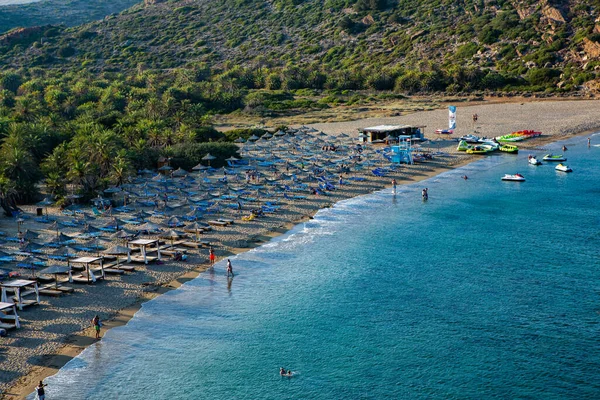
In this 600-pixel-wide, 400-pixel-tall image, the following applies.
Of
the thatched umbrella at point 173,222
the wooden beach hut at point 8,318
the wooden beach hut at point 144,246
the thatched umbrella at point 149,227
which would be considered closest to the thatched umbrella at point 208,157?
the thatched umbrella at point 173,222

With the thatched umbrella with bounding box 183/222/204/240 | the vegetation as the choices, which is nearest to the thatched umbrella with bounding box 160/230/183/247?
the thatched umbrella with bounding box 183/222/204/240

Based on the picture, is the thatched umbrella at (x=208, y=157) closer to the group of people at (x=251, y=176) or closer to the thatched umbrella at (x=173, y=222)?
the group of people at (x=251, y=176)

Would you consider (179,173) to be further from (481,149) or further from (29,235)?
(481,149)

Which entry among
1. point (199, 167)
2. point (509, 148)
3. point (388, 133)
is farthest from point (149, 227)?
point (509, 148)

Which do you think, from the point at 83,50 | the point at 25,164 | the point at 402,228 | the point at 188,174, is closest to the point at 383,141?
the point at 188,174

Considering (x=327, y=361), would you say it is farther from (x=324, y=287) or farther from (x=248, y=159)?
(x=248, y=159)

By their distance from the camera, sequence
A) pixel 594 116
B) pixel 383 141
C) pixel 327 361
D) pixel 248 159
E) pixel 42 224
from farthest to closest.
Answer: pixel 594 116, pixel 383 141, pixel 248 159, pixel 42 224, pixel 327 361

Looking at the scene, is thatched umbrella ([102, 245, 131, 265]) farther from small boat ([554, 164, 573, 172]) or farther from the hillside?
the hillside
